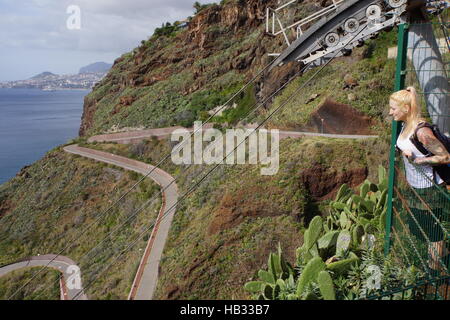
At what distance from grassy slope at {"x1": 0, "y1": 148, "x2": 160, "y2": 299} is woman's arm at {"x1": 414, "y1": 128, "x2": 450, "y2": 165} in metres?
10.7

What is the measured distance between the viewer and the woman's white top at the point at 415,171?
3.58 m

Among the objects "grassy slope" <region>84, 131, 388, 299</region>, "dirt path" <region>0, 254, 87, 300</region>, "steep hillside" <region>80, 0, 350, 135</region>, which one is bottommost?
"dirt path" <region>0, 254, 87, 300</region>

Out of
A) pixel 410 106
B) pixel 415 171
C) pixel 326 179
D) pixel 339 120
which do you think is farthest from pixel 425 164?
A: pixel 339 120

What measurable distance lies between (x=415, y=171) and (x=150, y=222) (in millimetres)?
13834

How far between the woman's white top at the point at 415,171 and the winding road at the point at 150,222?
158 inches

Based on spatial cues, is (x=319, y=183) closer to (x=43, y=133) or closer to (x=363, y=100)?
(x=363, y=100)

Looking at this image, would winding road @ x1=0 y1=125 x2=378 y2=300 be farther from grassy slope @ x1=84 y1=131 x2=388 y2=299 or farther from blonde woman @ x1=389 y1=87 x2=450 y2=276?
blonde woman @ x1=389 y1=87 x2=450 y2=276

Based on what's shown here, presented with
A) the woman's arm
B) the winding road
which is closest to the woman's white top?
the woman's arm

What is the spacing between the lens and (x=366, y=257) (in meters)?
4.85

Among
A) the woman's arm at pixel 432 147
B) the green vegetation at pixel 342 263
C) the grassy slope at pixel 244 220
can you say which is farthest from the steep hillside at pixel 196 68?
the woman's arm at pixel 432 147

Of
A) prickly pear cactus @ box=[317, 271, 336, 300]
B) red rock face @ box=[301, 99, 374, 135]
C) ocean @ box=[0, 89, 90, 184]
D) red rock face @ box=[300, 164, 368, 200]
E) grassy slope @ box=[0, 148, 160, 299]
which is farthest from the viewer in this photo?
ocean @ box=[0, 89, 90, 184]

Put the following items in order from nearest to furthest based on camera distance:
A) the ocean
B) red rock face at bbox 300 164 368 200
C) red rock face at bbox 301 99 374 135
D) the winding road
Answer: red rock face at bbox 300 164 368 200 < the winding road < red rock face at bbox 301 99 374 135 < the ocean

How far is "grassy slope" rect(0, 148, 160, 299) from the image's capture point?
1574 cm

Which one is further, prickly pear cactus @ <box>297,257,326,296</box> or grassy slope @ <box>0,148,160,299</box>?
grassy slope @ <box>0,148,160,299</box>
